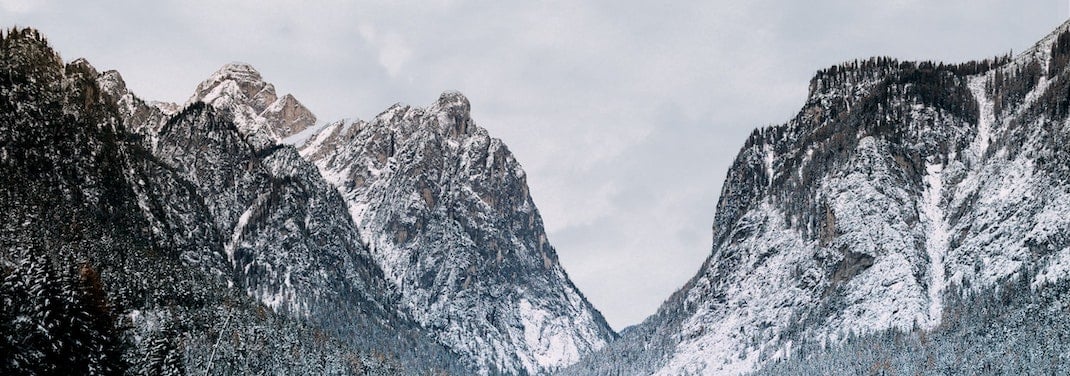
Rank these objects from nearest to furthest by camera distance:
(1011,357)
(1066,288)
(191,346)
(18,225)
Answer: (18,225), (191,346), (1011,357), (1066,288)

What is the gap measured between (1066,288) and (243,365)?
14118 centimetres

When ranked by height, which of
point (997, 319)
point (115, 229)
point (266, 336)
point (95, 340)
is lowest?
point (95, 340)

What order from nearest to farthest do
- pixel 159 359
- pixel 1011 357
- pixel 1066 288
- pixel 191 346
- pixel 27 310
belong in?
1. pixel 27 310
2. pixel 159 359
3. pixel 191 346
4. pixel 1011 357
5. pixel 1066 288

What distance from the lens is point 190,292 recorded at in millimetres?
187625

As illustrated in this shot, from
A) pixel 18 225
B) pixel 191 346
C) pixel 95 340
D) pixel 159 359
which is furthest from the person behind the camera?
pixel 191 346

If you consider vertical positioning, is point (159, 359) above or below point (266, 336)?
below

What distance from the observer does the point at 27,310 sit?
152ft

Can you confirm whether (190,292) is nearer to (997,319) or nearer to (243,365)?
(243,365)

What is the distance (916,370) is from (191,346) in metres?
126

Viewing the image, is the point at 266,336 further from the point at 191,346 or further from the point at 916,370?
the point at 916,370

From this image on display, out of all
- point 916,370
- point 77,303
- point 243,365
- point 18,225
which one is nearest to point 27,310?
point 77,303

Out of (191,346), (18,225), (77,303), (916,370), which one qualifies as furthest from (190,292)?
(77,303)

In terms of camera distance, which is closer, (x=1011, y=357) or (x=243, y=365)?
(x=243, y=365)

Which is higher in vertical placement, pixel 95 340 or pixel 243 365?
pixel 243 365
